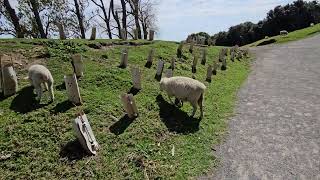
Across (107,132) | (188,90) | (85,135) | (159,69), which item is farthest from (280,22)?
(85,135)

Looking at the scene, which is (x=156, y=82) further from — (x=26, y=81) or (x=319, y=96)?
(x=319, y=96)

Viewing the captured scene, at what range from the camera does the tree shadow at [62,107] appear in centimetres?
1270

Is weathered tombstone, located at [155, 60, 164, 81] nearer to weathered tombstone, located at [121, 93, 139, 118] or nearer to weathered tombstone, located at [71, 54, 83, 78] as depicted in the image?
weathered tombstone, located at [71, 54, 83, 78]

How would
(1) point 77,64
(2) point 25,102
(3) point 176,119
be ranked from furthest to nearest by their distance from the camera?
(1) point 77,64
(3) point 176,119
(2) point 25,102

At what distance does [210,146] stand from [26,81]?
26.1 feet

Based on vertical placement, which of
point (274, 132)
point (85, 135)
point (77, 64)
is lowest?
point (274, 132)

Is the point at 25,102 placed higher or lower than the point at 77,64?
lower

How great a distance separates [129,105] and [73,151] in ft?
9.31

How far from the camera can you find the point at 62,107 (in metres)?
13.0

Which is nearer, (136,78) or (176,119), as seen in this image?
(176,119)

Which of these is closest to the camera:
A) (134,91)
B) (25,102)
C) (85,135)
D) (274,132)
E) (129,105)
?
(85,135)

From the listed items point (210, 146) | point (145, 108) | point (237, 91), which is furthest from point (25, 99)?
point (237, 91)

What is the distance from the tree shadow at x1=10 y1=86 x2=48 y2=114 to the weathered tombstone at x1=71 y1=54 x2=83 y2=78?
2286 millimetres

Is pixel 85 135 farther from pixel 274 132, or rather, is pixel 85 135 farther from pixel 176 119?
pixel 274 132
